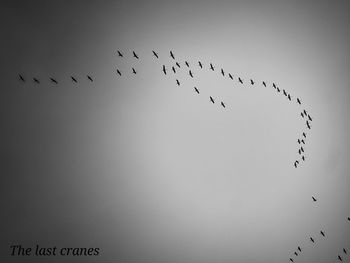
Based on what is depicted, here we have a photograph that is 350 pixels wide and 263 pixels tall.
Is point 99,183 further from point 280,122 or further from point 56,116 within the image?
point 280,122

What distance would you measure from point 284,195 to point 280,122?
0.56 m

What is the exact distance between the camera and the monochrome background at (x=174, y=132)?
2.47 metres

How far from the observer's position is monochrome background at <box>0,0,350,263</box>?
2.47m

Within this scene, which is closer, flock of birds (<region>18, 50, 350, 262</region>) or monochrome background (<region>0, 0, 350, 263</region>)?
monochrome background (<region>0, 0, 350, 263</region>)

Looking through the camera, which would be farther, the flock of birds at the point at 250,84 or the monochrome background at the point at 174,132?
the flock of birds at the point at 250,84

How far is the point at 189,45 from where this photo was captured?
2666 millimetres

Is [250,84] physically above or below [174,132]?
above

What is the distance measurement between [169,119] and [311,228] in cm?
138

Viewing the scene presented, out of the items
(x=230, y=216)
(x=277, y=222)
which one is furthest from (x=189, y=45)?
(x=277, y=222)

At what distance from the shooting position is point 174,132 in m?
2.66

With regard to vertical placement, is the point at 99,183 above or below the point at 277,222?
above

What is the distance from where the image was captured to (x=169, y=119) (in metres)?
2.65

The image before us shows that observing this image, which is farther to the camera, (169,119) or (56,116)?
(169,119)

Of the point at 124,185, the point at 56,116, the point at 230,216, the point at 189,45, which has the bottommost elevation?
the point at 230,216
